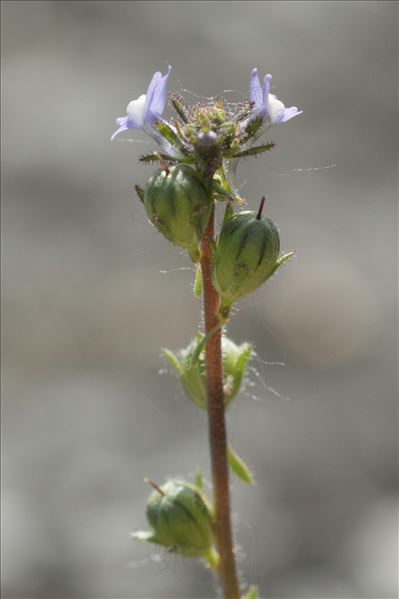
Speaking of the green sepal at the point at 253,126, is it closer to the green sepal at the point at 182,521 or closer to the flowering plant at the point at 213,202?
the flowering plant at the point at 213,202

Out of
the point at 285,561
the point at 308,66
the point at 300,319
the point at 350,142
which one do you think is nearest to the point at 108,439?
the point at 285,561

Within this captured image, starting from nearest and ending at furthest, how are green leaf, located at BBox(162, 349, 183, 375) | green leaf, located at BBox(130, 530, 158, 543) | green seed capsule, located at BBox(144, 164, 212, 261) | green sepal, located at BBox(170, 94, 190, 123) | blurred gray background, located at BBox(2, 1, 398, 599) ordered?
green seed capsule, located at BBox(144, 164, 212, 261)
green sepal, located at BBox(170, 94, 190, 123)
green leaf, located at BBox(162, 349, 183, 375)
green leaf, located at BBox(130, 530, 158, 543)
blurred gray background, located at BBox(2, 1, 398, 599)

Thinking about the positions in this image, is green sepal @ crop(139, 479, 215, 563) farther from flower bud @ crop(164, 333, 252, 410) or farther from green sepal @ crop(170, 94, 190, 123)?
green sepal @ crop(170, 94, 190, 123)

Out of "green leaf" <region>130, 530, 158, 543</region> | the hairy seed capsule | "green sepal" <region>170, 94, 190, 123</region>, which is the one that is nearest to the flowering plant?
"green sepal" <region>170, 94, 190, 123</region>

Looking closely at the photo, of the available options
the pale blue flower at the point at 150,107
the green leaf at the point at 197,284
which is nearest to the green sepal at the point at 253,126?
the pale blue flower at the point at 150,107

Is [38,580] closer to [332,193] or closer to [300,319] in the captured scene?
[300,319]

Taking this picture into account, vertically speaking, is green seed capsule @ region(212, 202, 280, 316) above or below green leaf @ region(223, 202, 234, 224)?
below
